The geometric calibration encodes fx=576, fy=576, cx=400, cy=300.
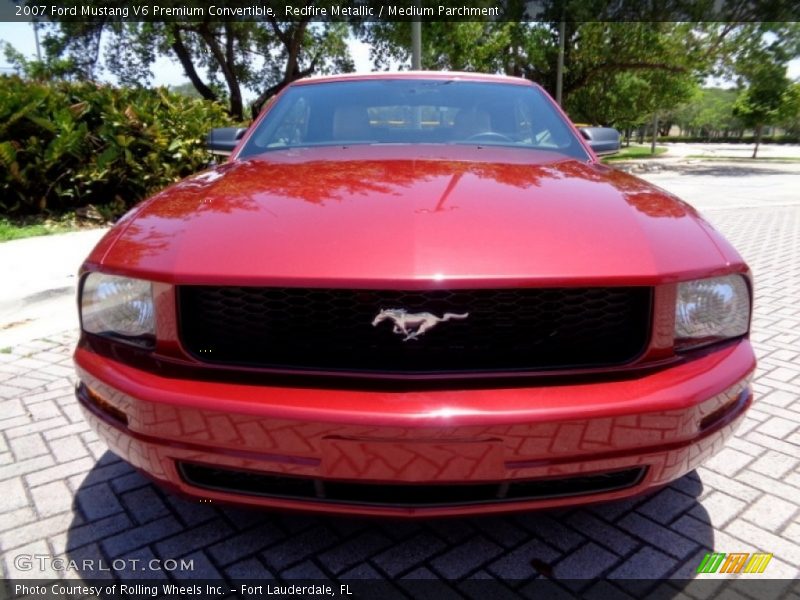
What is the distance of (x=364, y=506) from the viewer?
154 cm

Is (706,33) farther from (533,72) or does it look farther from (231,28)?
(231,28)

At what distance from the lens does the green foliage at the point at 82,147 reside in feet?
22.5

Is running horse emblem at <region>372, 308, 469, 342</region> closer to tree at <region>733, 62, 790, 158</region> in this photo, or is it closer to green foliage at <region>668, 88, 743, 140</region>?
tree at <region>733, 62, 790, 158</region>

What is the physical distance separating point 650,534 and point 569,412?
888mm

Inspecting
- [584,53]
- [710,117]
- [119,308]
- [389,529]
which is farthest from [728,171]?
[710,117]

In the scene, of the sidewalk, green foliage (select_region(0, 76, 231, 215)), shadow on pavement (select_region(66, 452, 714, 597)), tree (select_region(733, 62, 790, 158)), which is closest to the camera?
shadow on pavement (select_region(66, 452, 714, 597))

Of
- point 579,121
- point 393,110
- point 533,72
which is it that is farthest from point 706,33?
point 393,110

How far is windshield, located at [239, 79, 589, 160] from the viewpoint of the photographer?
281cm

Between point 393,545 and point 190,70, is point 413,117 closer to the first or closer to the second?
point 393,545

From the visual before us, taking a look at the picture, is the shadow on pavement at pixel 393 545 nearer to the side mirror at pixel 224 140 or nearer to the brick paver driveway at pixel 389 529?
the brick paver driveway at pixel 389 529

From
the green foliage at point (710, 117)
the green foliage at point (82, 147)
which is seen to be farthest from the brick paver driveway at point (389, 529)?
the green foliage at point (710, 117)

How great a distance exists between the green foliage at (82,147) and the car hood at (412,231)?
5.98 m

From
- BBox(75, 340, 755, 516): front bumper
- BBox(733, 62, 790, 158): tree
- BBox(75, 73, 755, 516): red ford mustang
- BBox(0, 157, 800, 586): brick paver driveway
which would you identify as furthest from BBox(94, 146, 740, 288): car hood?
BBox(733, 62, 790, 158): tree

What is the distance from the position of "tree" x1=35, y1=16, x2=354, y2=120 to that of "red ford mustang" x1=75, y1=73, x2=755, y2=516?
575 inches
